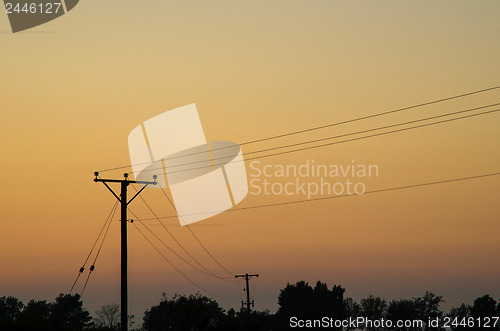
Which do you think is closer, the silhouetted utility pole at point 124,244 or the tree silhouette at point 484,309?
the silhouetted utility pole at point 124,244

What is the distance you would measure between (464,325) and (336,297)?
35.4m

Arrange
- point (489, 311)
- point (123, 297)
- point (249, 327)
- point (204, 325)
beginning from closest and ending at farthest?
1. point (123, 297)
2. point (204, 325)
3. point (249, 327)
4. point (489, 311)

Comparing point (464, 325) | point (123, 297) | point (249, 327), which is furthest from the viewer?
point (464, 325)

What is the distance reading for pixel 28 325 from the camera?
48.3 meters

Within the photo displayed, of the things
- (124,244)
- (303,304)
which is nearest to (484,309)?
(303,304)

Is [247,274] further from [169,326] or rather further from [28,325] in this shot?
[28,325]

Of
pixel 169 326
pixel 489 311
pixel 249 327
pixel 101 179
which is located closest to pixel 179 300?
pixel 169 326

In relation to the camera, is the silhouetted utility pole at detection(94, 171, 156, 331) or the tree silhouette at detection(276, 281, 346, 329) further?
the tree silhouette at detection(276, 281, 346, 329)

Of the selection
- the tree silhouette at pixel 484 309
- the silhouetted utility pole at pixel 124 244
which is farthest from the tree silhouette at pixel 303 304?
the silhouetted utility pole at pixel 124 244

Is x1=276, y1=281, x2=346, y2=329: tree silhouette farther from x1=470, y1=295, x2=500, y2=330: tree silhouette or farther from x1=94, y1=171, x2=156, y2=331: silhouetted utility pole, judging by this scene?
x1=94, y1=171, x2=156, y2=331: silhouetted utility pole

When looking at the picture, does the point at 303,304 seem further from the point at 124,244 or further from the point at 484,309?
the point at 124,244

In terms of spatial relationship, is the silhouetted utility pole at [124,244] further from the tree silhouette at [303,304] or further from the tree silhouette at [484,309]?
the tree silhouette at [484,309]

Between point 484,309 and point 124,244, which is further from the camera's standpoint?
point 484,309

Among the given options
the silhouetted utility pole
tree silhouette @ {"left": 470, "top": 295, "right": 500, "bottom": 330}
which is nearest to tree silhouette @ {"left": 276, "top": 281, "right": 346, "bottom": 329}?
tree silhouette @ {"left": 470, "top": 295, "right": 500, "bottom": 330}
